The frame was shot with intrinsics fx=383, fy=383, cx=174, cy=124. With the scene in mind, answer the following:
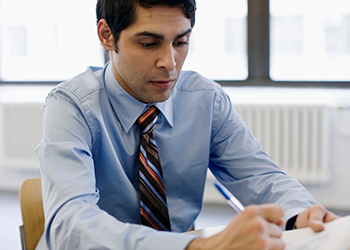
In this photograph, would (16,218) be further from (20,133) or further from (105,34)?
(105,34)

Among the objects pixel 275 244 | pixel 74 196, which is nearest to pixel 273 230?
pixel 275 244

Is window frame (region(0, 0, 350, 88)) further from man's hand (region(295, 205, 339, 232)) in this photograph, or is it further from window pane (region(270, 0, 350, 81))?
man's hand (region(295, 205, 339, 232))

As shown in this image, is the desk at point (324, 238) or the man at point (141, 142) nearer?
the desk at point (324, 238)

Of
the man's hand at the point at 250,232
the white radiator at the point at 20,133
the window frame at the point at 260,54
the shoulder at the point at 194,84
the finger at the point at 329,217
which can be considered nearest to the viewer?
the man's hand at the point at 250,232

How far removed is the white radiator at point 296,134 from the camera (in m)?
2.76

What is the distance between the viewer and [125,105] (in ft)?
4.01

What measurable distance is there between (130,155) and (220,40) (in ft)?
6.81

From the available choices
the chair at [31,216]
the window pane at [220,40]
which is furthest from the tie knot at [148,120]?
the window pane at [220,40]

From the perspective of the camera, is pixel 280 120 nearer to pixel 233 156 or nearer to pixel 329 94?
pixel 329 94

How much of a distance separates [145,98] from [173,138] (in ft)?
0.57

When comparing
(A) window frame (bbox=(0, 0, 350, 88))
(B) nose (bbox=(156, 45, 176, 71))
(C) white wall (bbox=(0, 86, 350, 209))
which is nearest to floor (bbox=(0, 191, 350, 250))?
(C) white wall (bbox=(0, 86, 350, 209))

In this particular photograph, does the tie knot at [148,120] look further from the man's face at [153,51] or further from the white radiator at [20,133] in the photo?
the white radiator at [20,133]

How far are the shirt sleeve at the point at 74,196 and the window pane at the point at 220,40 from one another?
209 cm

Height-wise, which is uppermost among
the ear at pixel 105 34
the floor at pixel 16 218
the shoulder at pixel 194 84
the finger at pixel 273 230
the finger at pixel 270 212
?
the ear at pixel 105 34
